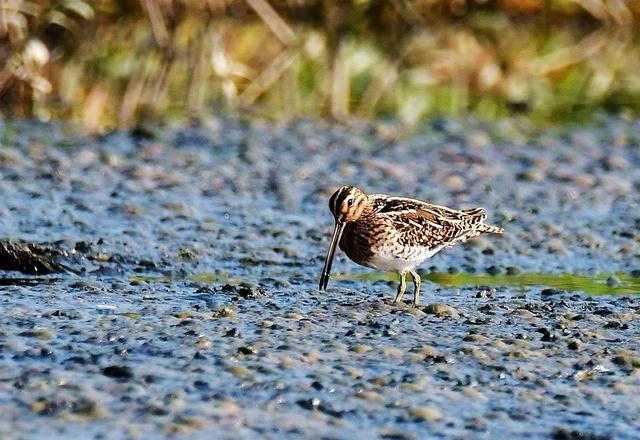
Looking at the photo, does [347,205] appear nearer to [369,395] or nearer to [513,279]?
[513,279]

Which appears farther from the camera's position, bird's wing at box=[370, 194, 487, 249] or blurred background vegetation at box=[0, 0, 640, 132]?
blurred background vegetation at box=[0, 0, 640, 132]

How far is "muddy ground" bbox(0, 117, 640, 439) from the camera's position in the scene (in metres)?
5.28

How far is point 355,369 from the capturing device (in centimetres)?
580

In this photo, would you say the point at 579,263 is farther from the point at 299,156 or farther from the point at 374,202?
the point at 299,156

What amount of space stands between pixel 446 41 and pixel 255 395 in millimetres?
12830

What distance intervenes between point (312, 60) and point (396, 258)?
29.7ft

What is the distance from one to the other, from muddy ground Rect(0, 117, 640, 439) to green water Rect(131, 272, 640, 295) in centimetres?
3

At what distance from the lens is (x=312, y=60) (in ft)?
53.4

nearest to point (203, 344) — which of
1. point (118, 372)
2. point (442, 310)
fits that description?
point (118, 372)

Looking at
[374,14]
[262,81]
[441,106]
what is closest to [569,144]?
[441,106]

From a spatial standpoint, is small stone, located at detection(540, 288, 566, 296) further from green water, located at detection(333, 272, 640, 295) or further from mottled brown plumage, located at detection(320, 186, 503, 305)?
mottled brown plumage, located at detection(320, 186, 503, 305)

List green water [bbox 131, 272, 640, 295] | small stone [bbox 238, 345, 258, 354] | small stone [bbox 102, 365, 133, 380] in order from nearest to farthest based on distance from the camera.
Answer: small stone [bbox 102, 365, 133, 380] → small stone [bbox 238, 345, 258, 354] → green water [bbox 131, 272, 640, 295]

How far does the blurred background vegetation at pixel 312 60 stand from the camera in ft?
45.1

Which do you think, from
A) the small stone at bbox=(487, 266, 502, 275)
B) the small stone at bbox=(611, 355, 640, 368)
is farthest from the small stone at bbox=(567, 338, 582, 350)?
the small stone at bbox=(487, 266, 502, 275)
